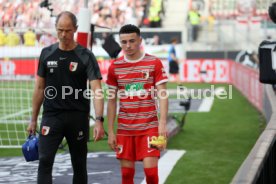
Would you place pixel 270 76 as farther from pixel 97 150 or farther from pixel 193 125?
pixel 193 125

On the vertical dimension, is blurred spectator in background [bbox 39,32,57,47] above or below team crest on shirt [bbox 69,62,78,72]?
below

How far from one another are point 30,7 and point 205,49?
20938mm

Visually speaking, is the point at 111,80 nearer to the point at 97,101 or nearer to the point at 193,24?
the point at 97,101

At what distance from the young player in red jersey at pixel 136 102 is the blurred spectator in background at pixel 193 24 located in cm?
2808

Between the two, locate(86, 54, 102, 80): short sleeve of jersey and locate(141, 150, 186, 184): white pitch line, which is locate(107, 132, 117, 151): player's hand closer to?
locate(86, 54, 102, 80): short sleeve of jersey

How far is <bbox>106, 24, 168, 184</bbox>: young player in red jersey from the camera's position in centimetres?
661

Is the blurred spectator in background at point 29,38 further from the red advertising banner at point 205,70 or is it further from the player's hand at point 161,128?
the red advertising banner at point 205,70

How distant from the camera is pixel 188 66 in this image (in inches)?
1291

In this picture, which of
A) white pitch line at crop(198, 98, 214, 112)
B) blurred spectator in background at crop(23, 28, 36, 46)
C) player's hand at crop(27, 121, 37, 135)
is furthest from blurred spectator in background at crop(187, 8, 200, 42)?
player's hand at crop(27, 121, 37, 135)

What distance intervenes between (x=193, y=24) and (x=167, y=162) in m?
24.5

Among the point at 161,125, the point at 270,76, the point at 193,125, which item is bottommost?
the point at 193,125

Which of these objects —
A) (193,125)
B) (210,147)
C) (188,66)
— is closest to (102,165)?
(210,147)

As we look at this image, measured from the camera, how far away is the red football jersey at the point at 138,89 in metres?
6.62

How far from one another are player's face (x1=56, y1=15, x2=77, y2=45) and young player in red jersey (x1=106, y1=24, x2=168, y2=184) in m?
0.49
